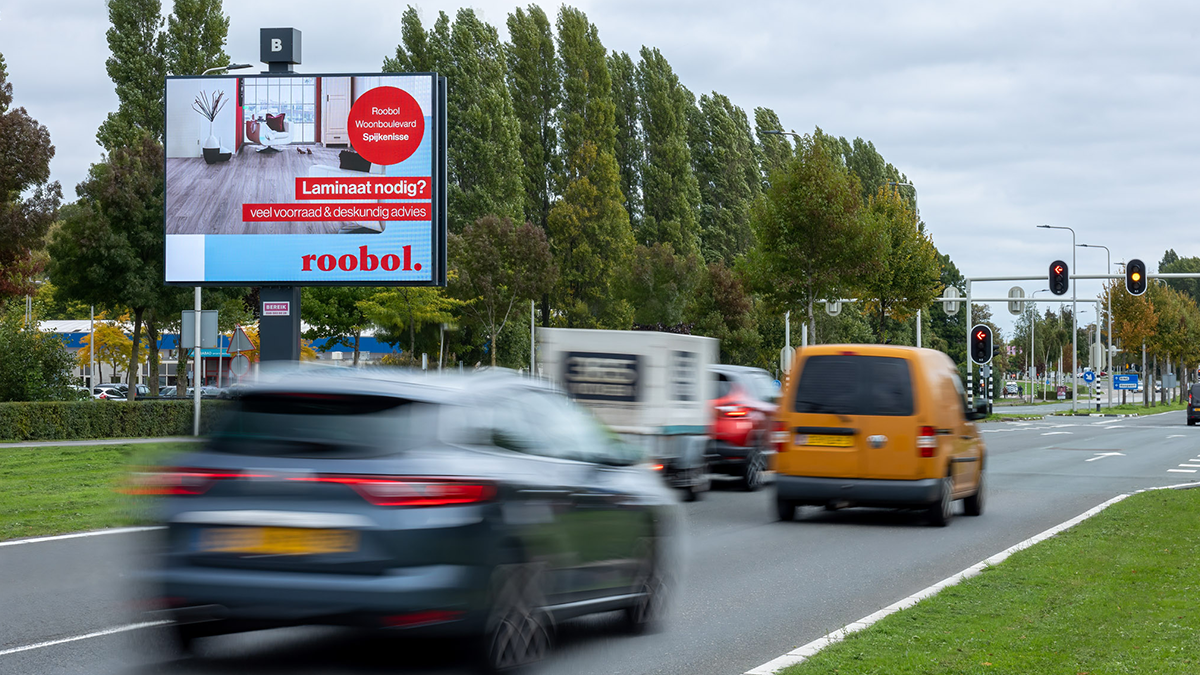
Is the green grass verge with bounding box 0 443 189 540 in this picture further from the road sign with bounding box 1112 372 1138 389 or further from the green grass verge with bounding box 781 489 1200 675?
the road sign with bounding box 1112 372 1138 389

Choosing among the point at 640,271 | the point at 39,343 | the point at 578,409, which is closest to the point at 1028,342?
the point at 640,271

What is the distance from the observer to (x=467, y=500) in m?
6.84

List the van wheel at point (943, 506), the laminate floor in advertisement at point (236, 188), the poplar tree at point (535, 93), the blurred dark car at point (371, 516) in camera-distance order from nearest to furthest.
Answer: the blurred dark car at point (371, 516), the van wheel at point (943, 506), the laminate floor in advertisement at point (236, 188), the poplar tree at point (535, 93)

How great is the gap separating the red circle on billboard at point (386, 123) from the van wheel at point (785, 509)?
622 inches

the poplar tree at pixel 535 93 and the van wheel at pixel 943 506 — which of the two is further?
the poplar tree at pixel 535 93

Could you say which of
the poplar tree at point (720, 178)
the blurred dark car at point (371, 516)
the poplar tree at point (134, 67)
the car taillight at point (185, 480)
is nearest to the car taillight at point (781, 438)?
the blurred dark car at point (371, 516)

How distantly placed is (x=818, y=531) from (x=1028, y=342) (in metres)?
142

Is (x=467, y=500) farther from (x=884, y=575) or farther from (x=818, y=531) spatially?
(x=818, y=531)

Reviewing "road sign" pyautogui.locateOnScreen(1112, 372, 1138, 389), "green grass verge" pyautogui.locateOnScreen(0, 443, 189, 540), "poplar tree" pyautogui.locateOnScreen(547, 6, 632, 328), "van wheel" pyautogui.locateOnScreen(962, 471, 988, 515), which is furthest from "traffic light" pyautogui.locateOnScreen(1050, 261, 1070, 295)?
"road sign" pyautogui.locateOnScreen(1112, 372, 1138, 389)

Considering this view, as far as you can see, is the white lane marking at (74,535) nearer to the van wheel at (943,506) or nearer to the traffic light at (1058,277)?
the van wheel at (943,506)

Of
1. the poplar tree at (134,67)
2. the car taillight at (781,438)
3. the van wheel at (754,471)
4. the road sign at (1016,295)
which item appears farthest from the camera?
the poplar tree at (134,67)

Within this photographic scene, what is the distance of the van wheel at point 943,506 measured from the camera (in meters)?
15.5

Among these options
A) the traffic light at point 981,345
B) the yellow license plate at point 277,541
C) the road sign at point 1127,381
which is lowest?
the road sign at point 1127,381

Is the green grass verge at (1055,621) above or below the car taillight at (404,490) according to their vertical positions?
below
